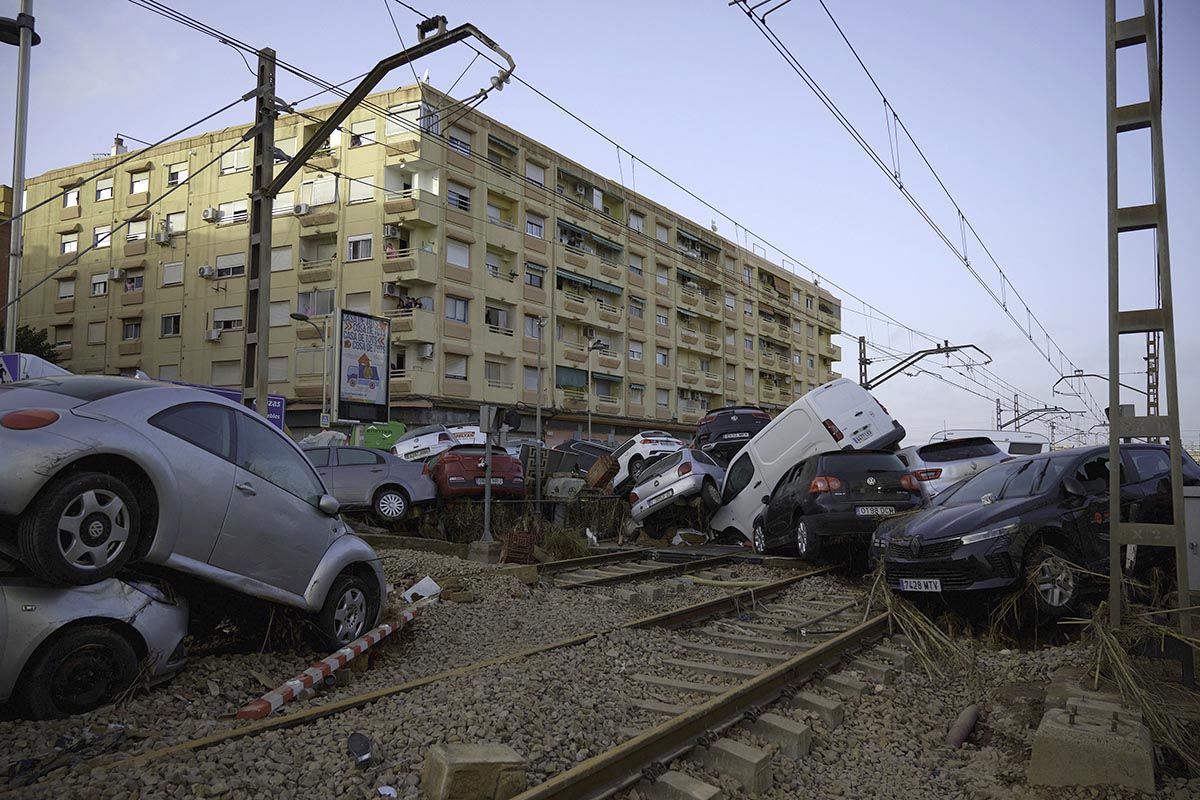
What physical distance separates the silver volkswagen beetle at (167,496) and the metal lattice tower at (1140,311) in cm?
550

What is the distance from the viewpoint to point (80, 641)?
4402 mm

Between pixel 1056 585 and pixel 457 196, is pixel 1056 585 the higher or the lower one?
the lower one

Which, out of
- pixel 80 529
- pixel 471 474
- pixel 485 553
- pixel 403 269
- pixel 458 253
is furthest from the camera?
pixel 458 253

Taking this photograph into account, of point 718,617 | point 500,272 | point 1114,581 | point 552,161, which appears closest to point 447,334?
point 500,272

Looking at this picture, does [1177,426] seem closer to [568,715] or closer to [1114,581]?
[1114,581]

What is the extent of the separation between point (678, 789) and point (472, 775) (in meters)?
1.01

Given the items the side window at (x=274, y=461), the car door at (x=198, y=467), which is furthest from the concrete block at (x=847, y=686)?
the car door at (x=198, y=467)

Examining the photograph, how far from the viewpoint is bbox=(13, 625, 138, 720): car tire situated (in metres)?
4.21

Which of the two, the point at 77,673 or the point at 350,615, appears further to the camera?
the point at 350,615

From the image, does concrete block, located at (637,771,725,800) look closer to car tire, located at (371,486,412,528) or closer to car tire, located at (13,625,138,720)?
car tire, located at (13,625,138,720)

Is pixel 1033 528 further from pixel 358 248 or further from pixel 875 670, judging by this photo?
pixel 358 248

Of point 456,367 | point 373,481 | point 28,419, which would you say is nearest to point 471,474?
point 373,481

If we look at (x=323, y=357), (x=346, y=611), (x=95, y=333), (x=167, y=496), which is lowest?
(x=346, y=611)

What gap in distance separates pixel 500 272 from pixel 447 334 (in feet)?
A: 17.7
